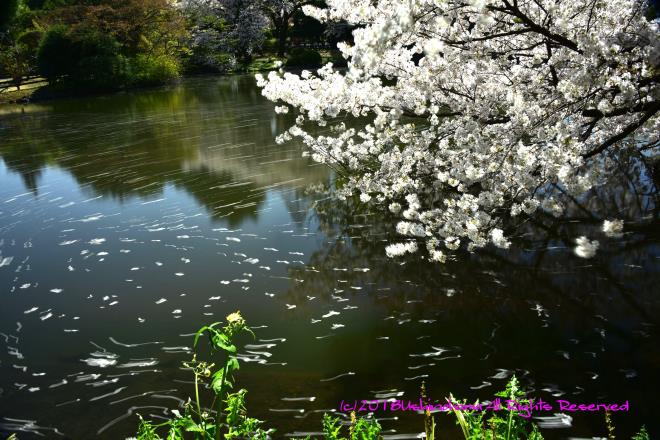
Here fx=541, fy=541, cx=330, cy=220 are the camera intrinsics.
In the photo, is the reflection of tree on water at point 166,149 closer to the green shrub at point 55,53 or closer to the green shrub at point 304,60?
the green shrub at point 55,53

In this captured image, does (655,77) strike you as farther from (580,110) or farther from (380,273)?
(380,273)

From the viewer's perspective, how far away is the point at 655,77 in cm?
484

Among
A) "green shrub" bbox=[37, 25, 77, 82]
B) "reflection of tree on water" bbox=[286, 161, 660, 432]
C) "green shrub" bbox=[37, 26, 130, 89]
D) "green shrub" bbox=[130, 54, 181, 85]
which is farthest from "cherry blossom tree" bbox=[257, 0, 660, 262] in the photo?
"green shrub" bbox=[130, 54, 181, 85]

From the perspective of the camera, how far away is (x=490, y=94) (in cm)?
662

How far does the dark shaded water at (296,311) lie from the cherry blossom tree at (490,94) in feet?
2.19

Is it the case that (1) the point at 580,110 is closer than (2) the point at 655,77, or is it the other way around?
(2) the point at 655,77

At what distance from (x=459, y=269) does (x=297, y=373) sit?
2.48 metres

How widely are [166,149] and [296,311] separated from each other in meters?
9.47

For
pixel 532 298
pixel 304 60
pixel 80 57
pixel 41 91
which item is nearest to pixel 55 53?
pixel 80 57

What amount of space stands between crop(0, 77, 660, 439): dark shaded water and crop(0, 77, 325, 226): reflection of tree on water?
17.1 inches

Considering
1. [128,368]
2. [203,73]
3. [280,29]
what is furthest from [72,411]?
[280,29]

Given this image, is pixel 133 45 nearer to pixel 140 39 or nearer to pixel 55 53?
pixel 140 39

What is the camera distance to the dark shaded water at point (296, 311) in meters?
4.28

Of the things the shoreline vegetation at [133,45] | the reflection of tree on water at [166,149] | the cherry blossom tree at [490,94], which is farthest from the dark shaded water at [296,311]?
the shoreline vegetation at [133,45]
